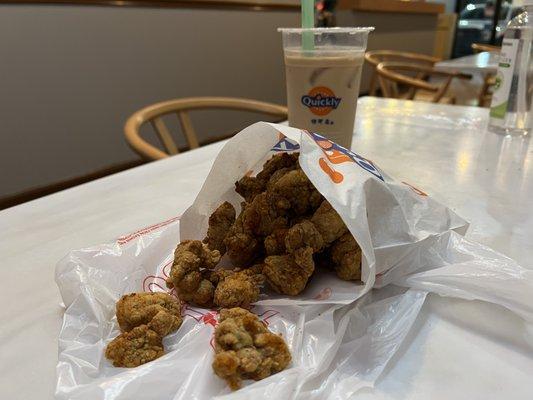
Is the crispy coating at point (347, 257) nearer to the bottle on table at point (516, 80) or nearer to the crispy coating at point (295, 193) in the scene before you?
the crispy coating at point (295, 193)

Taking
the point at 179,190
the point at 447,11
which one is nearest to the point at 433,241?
the point at 179,190

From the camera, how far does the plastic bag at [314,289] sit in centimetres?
35

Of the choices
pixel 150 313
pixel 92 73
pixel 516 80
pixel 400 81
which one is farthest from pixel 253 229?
pixel 92 73

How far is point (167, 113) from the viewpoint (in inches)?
50.1

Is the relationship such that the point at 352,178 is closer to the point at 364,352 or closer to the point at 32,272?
the point at 364,352

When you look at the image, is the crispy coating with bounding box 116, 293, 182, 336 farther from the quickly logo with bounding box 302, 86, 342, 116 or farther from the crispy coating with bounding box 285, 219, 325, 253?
the quickly logo with bounding box 302, 86, 342, 116

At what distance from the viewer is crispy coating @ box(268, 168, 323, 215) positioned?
1.53ft

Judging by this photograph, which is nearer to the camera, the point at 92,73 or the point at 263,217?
the point at 263,217

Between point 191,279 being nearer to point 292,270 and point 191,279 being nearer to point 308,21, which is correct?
point 292,270

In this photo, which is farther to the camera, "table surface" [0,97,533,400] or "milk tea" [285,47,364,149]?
"milk tea" [285,47,364,149]

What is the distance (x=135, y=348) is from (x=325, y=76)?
1.88 ft

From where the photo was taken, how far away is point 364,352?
39 cm

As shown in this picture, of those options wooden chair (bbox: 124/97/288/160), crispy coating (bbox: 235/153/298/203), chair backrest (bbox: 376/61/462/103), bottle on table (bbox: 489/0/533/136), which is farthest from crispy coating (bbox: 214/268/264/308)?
chair backrest (bbox: 376/61/462/103)

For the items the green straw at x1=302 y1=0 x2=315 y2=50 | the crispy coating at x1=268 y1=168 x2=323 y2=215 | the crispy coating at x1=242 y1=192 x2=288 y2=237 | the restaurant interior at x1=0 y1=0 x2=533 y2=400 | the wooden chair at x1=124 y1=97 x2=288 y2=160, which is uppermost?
the green straw at x1=302 y1=0 x2=315 y2=50
